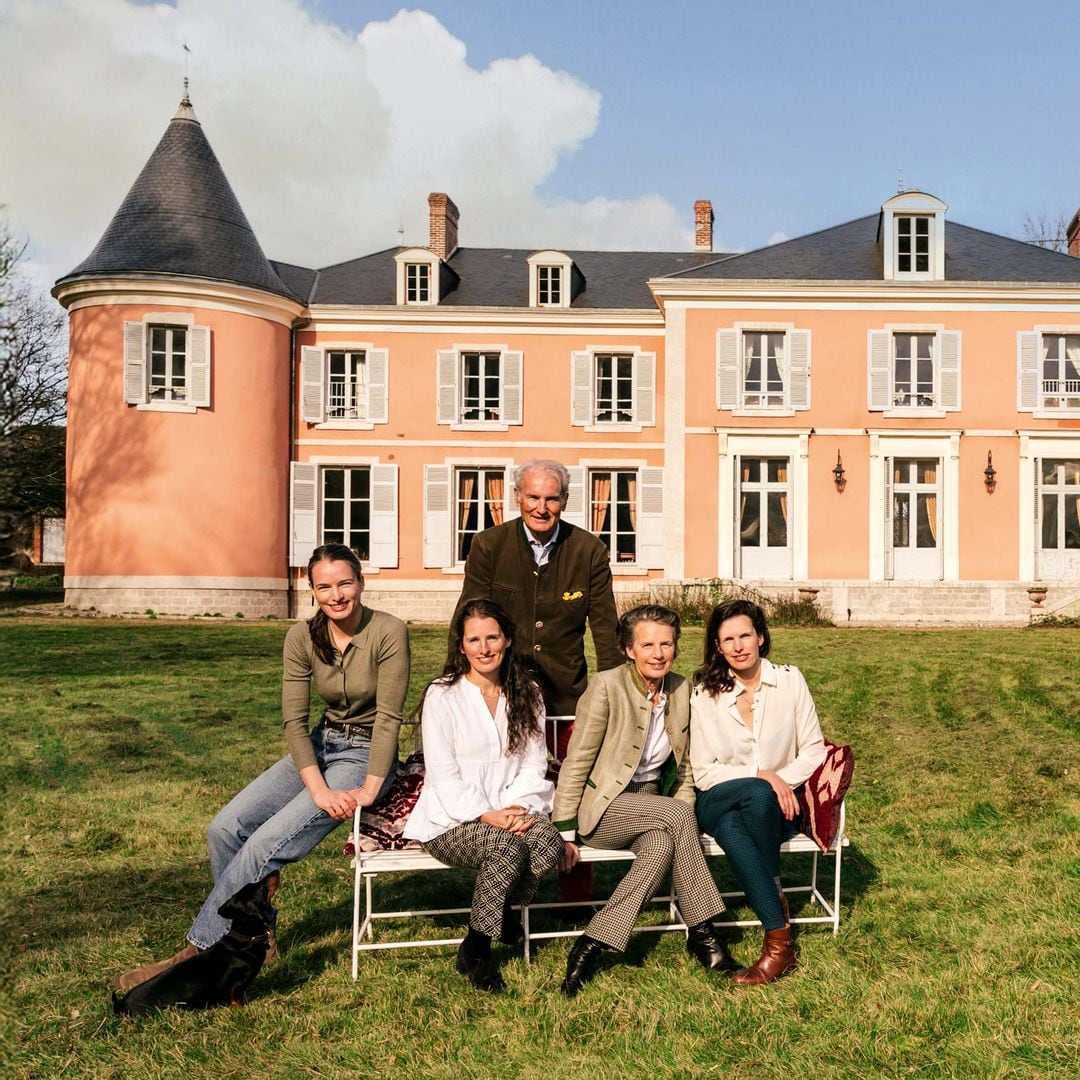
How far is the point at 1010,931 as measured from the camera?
14.3 ft

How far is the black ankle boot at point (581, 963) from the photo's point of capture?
3834 mm

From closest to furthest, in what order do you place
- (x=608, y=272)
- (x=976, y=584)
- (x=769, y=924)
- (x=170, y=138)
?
1. (x=769, y=924)
2. (x=976, y=584)
3. (x=170, y=138)
4. (x=608, y=272)

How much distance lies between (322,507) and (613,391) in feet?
20.2

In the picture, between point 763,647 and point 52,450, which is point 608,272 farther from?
point 763,647

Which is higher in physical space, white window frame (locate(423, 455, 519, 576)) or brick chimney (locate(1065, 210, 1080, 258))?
brick chimney (locate(1065, 210, 1080, 258))

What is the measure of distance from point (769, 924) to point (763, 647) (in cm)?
108

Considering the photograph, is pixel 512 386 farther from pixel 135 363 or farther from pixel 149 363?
pixel 135 363

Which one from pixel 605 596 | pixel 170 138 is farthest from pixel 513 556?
pixel 170 138

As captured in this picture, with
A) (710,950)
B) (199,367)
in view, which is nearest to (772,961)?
(710,950)

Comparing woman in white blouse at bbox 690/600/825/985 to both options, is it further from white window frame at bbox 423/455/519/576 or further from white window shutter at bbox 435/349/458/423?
white window shutter at bbox 435/349/458/423

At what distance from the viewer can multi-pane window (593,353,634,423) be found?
903 inches

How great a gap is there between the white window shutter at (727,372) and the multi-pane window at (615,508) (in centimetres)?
265

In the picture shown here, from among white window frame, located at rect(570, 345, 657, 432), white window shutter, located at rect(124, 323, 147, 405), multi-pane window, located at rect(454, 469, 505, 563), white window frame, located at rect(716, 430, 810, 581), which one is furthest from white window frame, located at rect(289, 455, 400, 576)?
white window frame, located at rect(716, 430, 810, 581)

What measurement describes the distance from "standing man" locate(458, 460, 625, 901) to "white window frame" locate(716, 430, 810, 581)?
16.1 m
